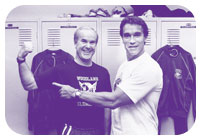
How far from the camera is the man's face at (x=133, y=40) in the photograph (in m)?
1.61

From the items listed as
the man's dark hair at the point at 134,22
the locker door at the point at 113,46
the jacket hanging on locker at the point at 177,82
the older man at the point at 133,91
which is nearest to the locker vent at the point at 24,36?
the older man at the point at 133,91

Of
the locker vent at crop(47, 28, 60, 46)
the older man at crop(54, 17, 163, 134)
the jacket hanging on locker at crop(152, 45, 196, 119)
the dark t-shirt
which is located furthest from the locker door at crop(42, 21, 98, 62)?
the jacket hanging on locker at crop(152, 45, 196, 119)

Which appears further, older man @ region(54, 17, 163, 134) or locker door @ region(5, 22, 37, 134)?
locker door @ region(5, 22, 37, 134)

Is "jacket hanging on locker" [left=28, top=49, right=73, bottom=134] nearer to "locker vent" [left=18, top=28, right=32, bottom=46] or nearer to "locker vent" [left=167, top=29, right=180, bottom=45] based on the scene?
"locker vent" [left=18, top=28, right=32, bottom=46]

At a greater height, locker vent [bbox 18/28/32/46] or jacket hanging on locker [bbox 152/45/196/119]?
locker vent [bbox 18/28/32/46]

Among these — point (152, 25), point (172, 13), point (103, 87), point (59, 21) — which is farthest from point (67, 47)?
point (172, 13)

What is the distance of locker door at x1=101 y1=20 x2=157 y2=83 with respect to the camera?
1.65m

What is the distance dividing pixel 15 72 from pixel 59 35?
0.38 m

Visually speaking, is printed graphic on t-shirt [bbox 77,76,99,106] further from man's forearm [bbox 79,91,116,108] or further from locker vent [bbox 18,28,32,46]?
locker vent [bbox 18,28,32,46]

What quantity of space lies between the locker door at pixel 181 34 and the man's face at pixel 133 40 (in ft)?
0.58

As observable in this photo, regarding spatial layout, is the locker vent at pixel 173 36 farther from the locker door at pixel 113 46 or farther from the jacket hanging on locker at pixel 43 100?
the jacket hanging on locker at pixel 43 100

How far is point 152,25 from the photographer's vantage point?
167 centimetres

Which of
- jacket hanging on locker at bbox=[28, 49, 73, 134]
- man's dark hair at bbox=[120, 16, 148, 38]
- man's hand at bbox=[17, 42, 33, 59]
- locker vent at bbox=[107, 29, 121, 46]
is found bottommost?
jacket hanging on locker at bbox=[28, 49, 73, 134]

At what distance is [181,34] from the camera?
1.69m
